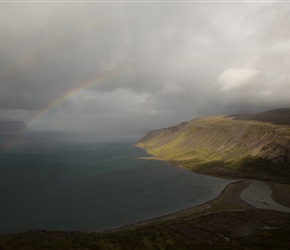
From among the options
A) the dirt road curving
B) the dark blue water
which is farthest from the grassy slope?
the dark blue water

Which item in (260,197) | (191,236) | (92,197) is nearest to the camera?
(191,236)

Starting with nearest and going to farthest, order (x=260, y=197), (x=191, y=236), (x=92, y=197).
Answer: (x=191, y=236)
(x=260, y=197)
(x=92, y=197)

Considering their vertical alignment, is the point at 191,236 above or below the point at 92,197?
below

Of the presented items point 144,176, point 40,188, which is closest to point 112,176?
point 144,176

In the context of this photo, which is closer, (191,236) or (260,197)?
(191,236)

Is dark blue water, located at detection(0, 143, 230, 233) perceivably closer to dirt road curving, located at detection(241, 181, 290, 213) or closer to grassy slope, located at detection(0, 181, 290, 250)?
grassy slope, located at detection(0, 181, 290, 250)

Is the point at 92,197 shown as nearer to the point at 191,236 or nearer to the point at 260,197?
the point at 191,236

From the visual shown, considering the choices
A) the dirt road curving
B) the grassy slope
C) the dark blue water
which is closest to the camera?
the grassy slope

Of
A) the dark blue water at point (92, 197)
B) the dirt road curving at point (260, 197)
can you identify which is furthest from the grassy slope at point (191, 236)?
the dark blue water at point (92, 197)

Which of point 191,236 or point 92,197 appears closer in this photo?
point 191,236

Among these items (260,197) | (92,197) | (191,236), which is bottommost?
(260,197)

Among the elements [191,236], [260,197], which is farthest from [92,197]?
[260,197]

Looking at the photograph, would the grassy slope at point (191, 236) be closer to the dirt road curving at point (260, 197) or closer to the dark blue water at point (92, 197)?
the dirt road curving at point (260, 197)
